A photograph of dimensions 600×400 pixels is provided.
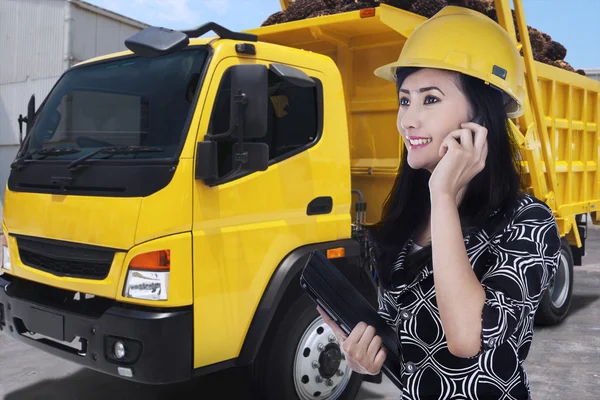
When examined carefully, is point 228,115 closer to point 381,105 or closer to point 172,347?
point 172,347

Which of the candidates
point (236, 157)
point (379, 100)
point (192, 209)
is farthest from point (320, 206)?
point (379, 100)

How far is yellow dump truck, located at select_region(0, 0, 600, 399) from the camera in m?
2.79

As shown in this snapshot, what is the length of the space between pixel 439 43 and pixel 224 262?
2.14 meters

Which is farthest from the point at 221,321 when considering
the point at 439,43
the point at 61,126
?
the point at 439,43

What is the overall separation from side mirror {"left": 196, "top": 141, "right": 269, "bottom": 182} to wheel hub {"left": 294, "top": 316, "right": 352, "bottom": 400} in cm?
109

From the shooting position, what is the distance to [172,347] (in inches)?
109

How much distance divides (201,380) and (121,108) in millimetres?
2082

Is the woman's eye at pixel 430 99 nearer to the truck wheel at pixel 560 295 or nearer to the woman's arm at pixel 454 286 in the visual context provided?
the woman's arm at pixel 454 286

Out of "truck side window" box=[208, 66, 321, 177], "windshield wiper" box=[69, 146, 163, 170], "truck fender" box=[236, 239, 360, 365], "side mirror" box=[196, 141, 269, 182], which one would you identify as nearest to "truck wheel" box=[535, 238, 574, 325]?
"truck fender" box=[236, 239, 360, 365]

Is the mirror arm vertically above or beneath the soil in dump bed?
beneath

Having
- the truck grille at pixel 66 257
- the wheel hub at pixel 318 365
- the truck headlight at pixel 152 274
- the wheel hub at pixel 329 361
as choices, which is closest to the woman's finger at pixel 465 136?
the truck headlight at pixel 152 274

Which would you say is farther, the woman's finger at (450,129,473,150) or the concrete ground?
the concrete ground

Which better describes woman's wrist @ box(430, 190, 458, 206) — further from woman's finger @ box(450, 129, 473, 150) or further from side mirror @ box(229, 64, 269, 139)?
side mirror @ box(229, 64, 269, 139)

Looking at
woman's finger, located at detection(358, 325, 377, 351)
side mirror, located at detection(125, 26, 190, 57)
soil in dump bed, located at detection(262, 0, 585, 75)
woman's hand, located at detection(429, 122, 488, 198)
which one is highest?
soil in dump bed, located at detection(262, 0, 585, 75)
